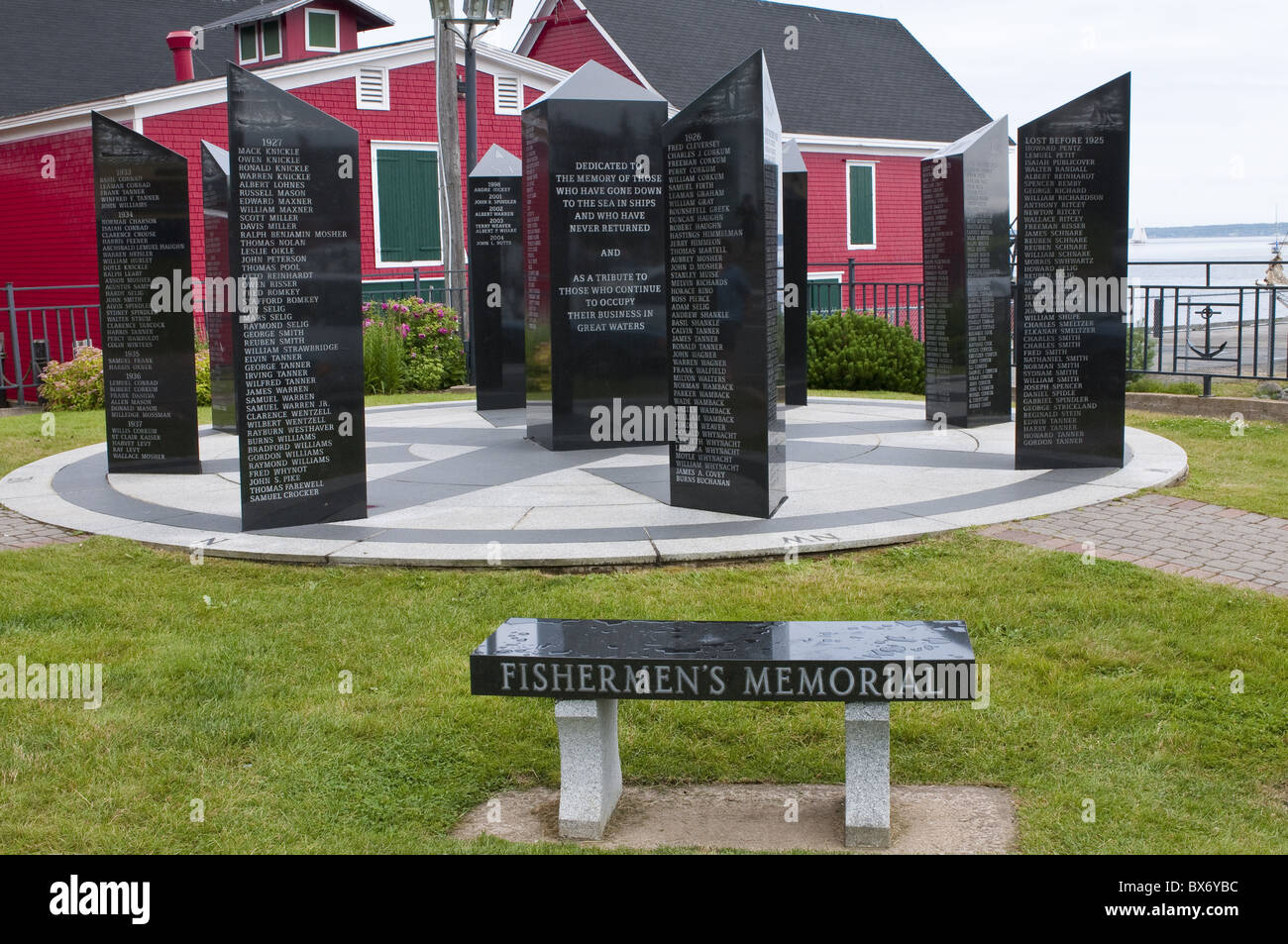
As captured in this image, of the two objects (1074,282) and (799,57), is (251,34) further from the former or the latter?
(1074,282)

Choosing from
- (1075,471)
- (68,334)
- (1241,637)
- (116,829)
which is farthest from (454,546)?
(68,334)

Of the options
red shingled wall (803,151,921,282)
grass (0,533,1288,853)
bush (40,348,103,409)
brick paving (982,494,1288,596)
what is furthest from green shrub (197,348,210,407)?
red shingled wall (803,151,921,282)

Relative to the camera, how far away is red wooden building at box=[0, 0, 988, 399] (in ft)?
74.5

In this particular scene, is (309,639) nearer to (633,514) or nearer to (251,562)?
(251,562)

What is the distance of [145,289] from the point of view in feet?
31.4

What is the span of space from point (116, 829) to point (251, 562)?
10.5 feet

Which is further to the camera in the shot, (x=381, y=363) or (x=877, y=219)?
(x=877, y=219)

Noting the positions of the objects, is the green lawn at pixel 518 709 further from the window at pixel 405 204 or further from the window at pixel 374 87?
the window at pixel 374 87

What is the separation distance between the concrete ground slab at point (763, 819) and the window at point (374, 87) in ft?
69.3

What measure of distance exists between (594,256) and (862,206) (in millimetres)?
22785

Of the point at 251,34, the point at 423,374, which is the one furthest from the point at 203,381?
the point at 251,34

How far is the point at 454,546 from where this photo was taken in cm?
720

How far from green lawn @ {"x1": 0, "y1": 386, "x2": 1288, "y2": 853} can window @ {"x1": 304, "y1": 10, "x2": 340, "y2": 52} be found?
22.7 meters

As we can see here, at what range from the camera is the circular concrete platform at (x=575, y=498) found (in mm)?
7230
